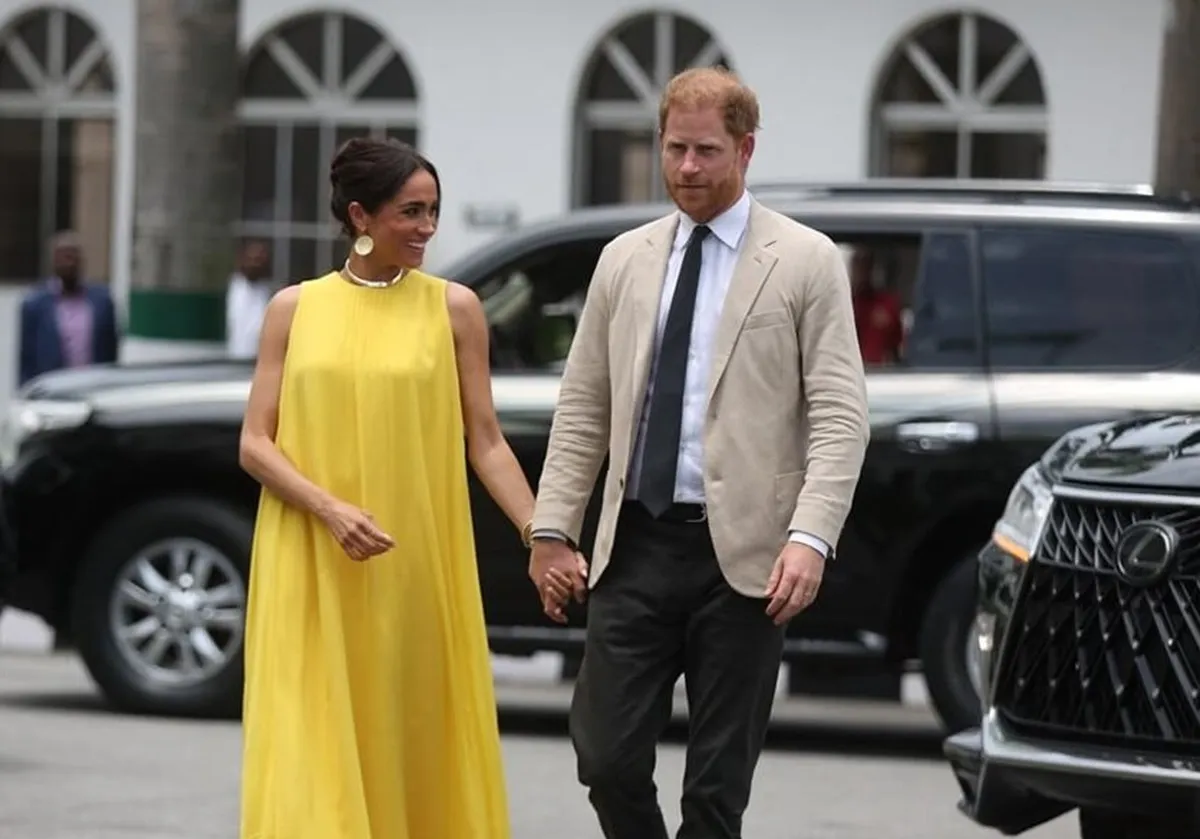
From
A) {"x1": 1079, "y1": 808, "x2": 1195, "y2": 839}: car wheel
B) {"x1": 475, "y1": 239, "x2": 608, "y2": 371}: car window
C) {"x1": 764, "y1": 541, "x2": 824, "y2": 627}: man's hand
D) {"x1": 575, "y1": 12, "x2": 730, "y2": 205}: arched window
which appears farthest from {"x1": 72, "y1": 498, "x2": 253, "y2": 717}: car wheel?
{"x1": 575, "y1": 12, "x2": 730, "y2": 205}: arched window

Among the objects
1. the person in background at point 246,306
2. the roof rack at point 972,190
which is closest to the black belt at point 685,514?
the roof rack at point 972,190

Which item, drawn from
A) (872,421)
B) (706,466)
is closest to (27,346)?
(872,421)

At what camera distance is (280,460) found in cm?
652

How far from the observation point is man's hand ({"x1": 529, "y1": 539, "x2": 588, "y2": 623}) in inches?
244

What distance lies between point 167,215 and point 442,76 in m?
7.62

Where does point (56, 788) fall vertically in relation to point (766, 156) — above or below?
below

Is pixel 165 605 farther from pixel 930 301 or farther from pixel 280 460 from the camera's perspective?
pixel 280 460

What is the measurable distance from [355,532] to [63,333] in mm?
10336

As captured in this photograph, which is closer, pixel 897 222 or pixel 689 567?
pixel 689 567

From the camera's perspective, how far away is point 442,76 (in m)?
22.6

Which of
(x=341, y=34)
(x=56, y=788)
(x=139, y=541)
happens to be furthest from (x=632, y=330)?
(x=341, y=34)

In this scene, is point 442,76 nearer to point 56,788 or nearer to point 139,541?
point 139,541

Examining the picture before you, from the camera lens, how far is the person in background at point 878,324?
36.2 ft

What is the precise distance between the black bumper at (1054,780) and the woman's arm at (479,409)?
1.21 meters
